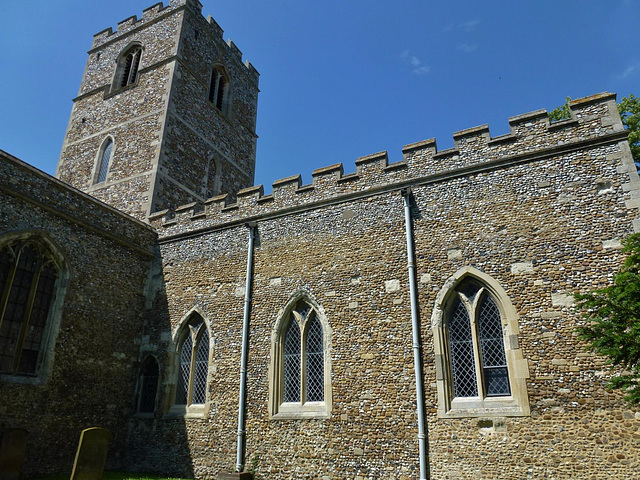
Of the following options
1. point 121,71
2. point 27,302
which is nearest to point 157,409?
point 27,302

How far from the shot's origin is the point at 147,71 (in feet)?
62.7

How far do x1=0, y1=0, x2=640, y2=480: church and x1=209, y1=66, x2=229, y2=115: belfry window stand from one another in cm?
879

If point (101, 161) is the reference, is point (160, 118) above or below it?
above

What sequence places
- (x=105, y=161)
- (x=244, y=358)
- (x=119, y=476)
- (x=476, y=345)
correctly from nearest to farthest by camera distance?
(x=476, y=345), (x=119, y=476), (x=244, y=358), (x=105, y=161)

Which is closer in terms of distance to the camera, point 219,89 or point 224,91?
point 219,89

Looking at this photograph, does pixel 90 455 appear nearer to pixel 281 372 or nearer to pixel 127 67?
pixel 281 372

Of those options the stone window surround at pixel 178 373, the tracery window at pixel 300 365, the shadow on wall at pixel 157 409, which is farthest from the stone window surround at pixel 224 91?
the tracery window at pixel 300 365

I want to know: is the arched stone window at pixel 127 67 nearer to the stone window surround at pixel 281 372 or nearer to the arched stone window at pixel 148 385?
the arched stone window at pixel 148 385

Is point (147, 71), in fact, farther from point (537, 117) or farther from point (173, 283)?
point (537, 117)

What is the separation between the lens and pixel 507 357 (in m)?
8.87

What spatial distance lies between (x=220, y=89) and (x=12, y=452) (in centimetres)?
1649

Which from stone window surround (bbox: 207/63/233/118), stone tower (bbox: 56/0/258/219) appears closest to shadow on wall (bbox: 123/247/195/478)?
stone tower (bbox: 56/0/258/219)

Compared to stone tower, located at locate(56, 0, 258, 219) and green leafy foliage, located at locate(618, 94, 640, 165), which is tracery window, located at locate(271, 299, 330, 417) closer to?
stone tower, located at locate(56, 0, 258, 219)

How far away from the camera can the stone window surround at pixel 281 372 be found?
33.4 feet
